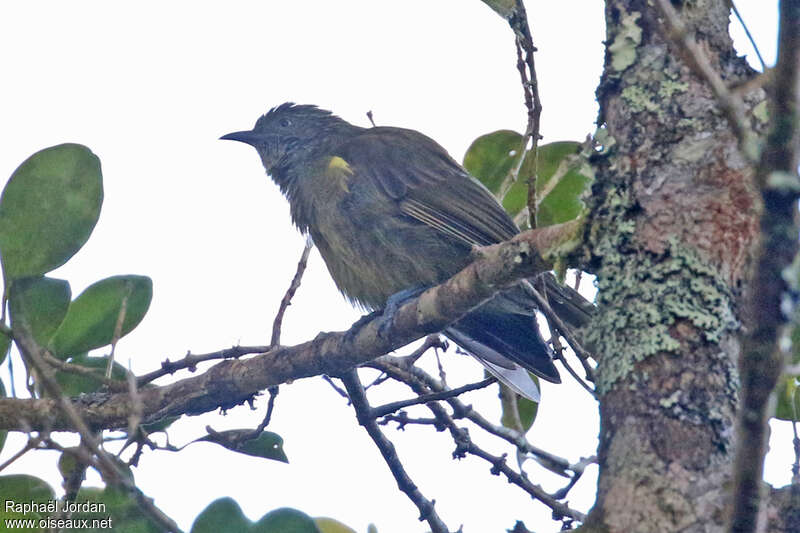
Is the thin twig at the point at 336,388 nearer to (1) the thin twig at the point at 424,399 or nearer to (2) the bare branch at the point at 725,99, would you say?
(1) the thin twig at the point at 424,399

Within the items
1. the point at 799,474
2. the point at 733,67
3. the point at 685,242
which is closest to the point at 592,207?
the point at 685,242

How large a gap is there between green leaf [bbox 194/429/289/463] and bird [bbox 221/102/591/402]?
1055 mm

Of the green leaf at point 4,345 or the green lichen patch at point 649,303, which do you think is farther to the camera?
the green leaf at point 4,345

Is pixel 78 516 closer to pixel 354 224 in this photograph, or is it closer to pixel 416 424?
pixel 416 424

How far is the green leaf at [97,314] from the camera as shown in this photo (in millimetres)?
3418

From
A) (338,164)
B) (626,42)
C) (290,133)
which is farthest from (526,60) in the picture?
(290,133)

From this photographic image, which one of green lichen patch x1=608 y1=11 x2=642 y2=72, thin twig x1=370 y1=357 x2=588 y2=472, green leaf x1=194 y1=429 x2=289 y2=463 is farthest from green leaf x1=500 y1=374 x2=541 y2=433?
green lichen patch x1=608 y1=11 x2=642 y2=72

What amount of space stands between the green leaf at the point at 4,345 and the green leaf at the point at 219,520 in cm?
109

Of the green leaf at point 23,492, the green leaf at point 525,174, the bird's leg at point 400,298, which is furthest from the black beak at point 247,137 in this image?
the green leaf at point 23,492

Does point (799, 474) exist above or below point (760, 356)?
above

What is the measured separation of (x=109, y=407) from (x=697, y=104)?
2352 millimetres

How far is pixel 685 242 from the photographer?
209 centimetres

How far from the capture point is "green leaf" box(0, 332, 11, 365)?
10.8ft

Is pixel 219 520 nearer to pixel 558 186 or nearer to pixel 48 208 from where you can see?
pixel 48 208
